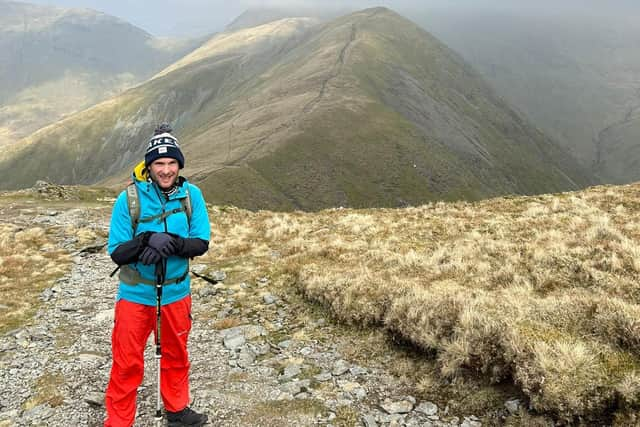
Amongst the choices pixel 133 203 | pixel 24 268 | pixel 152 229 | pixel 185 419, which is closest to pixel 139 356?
pixel 185 419

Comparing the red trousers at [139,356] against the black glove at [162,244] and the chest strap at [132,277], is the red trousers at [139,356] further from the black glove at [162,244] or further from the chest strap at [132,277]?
the black glove at [162,244]

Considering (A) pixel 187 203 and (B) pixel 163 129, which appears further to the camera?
(B) pixel 163 129

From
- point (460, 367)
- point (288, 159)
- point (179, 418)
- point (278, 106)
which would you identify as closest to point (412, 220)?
point (460, 367)

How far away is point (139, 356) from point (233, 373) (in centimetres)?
266

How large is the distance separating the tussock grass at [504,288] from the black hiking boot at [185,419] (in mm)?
4325

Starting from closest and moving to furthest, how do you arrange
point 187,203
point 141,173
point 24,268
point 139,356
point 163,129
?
point 139,356 → point 141,173 → point 187,203 → point 163,129 → point 24,268

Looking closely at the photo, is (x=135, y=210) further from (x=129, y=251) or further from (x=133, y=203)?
(x=129, y=251)

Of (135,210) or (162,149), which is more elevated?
(162,149)

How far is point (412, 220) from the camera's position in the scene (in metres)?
22.6

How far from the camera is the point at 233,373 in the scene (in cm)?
888

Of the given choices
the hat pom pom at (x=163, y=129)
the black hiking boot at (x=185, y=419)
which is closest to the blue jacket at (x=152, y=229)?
the hat pom pom at (x=163, y=129)

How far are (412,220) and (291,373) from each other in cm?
1523

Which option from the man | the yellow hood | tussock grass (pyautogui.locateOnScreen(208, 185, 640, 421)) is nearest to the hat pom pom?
the man

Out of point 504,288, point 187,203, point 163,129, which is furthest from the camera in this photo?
point 504,288
